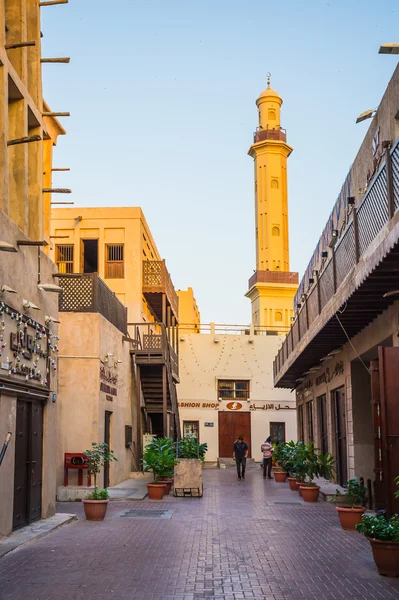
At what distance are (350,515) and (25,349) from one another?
19.3 feet

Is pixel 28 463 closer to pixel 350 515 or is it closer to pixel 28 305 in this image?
pixel 28 305

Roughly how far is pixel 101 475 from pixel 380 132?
34.8ft

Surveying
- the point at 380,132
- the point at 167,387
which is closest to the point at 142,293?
the point at 167,387

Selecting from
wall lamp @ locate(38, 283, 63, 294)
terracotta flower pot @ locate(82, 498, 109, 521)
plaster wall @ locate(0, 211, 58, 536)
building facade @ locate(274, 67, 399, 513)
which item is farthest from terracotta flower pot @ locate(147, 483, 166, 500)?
wall lamp @ locate(38, 283, 63, 294)

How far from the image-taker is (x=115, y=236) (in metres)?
30.2

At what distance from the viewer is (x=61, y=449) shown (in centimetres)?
1766

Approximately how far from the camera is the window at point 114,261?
30047 mm

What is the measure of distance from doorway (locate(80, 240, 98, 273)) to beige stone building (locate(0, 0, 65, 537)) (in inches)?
642

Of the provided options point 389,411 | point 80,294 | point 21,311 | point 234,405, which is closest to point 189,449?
point 80,294

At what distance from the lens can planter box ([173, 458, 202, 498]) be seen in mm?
18844

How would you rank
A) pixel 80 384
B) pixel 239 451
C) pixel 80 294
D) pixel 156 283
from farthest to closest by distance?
pixel 156 283
pixel 239 451
pixel 80 294
pixel 80 384

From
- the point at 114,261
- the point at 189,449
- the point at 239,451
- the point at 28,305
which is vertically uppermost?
the point at 114,261

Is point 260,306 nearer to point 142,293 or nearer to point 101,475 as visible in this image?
point 142,293

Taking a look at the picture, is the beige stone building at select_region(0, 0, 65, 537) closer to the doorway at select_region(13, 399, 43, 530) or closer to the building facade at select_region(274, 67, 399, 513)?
the doorway at select_region(13, 399, 43, 530)
